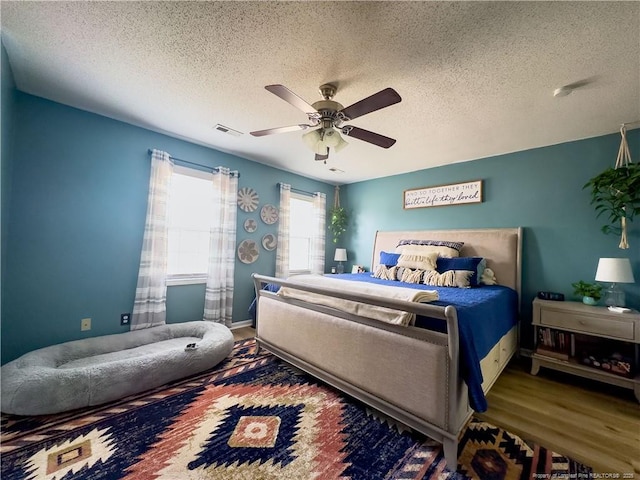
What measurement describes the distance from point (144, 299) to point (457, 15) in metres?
3.65

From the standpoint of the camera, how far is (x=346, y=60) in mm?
1749

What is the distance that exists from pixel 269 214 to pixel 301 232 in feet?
2.76

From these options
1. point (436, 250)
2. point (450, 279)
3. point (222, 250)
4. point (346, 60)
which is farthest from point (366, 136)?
point (222, 250)

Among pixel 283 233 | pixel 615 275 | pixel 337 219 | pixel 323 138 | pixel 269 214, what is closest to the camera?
pixel 323 138

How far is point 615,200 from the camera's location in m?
2.40

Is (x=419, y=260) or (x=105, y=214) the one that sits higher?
(x=105, y=214)

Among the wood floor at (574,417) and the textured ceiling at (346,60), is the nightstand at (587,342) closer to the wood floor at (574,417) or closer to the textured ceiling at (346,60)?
the wood floor at (574,417)

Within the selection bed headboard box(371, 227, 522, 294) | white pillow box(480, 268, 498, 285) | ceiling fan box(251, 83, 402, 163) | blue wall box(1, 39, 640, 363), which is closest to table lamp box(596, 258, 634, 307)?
blue wall box(1, 39, 640, 363)

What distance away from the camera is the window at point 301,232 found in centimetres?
461

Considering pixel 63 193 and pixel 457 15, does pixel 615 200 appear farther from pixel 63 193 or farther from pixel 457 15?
pixel 63 193

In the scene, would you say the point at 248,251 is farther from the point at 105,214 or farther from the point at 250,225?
the point at 105,214

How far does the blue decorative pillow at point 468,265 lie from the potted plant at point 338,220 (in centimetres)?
216

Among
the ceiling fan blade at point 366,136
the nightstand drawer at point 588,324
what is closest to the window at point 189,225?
the ceiling fan blade at point 366,136

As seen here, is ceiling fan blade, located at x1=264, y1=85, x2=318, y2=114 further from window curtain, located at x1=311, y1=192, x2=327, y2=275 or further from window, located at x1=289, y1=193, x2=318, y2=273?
window curtain, located at x1=311, y1=192, x2=327, y2=275
